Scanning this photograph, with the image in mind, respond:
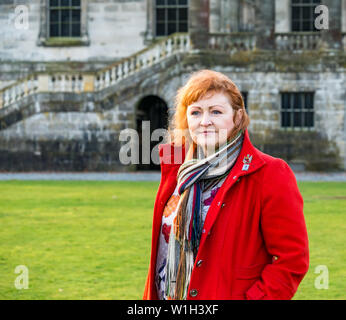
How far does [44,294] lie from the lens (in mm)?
7730

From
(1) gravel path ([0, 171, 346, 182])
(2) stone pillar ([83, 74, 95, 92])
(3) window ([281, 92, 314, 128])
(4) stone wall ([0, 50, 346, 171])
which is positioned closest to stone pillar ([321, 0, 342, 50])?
(4) stone wall ([0, 50, 346, 171])

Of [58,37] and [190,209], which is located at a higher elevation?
[58,37]

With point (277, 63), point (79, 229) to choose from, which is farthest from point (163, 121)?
point (79, 229)

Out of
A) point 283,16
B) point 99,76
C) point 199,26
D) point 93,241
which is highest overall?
point 283,16

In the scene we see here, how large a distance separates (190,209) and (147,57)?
80.0ft

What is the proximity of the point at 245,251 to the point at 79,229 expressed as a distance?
8704 mm

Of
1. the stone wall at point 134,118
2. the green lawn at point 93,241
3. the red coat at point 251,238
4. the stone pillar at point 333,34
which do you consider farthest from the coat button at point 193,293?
the stone pillar at point 333,34

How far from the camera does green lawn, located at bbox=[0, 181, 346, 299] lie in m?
8.06

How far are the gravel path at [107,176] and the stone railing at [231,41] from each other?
531 centimetres

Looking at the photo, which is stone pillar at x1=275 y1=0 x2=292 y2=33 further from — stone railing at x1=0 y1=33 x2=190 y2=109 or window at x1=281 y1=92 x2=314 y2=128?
stone railing at x1=0 y1=33 x2=190 y2=109

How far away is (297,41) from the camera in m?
27.5

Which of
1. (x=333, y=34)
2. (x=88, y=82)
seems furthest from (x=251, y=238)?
(x=333, y=34)

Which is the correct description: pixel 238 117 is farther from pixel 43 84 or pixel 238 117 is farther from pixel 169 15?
pixel 169 15
